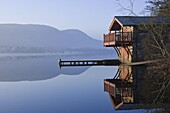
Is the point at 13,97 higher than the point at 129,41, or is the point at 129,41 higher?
the point at 129,41

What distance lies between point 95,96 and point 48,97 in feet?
8.22

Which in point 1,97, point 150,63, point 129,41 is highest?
point 129,41

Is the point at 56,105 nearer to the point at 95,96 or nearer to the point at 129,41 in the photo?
the point at 95,96

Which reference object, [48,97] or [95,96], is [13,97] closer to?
[48,97]

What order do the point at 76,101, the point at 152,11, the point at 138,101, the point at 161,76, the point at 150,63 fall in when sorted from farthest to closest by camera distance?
the point at 150,63 < the point at 161,76 < the point at 152,11 < the point at 76,101 < the point at 138,101

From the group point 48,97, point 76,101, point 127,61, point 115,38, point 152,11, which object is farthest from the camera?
point 127,61

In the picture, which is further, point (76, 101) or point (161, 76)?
point (161, 76)

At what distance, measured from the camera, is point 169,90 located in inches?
543

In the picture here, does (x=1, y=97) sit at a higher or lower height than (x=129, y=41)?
lower

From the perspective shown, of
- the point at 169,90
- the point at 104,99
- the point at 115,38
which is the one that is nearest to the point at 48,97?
the point at 104,99

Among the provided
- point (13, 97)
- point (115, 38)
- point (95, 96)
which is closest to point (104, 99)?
point (95, 96)

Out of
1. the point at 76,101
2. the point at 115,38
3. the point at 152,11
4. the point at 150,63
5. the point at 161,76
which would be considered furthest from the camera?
the point at 115,38

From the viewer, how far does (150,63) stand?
77.6 ft

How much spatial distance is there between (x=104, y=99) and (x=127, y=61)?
54.3 feet
